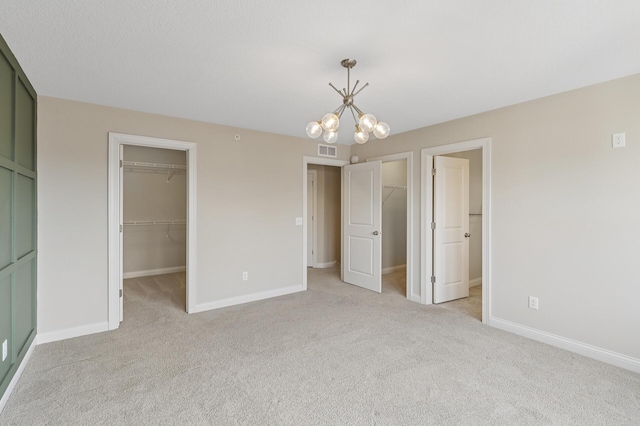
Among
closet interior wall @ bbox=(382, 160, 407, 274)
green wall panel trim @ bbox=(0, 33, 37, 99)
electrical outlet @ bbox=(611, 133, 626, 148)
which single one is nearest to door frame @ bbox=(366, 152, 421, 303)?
closet interior wall @ bbox=(382, 160, 407, 274)

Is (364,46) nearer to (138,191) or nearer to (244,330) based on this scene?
(244,330)

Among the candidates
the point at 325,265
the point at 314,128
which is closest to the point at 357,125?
the point at 314,128

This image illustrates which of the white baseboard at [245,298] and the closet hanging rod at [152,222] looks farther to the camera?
the closet hanging rod at [152,222]

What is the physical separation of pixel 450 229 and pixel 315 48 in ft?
10.3

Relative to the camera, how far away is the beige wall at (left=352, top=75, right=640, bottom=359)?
8.15ft

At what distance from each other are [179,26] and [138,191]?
4.67 metres

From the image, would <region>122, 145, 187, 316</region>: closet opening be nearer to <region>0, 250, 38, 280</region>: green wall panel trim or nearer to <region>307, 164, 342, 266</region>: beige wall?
<region>0, 250, 38, 280</region>: green wall panel trim

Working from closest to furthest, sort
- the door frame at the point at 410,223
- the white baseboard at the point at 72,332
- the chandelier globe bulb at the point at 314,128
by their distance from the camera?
1. the chandelier globe bulb at the point at 314,128
2. the white baseboard at the point at 72,332
3. the door frame at the point at 410,223

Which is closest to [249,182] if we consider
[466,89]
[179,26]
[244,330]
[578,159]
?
[244,330]

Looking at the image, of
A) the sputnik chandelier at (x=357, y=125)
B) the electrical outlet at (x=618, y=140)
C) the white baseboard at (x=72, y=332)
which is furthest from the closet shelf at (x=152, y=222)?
the electrical outlet at (x=618, y=140)

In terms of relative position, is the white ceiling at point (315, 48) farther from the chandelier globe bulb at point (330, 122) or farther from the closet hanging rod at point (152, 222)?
the closet hanging rod at point (152, 222)

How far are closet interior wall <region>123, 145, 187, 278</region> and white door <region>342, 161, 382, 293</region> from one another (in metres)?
3.23

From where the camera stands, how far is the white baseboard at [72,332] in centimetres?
289

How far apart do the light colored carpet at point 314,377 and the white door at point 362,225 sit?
1.25m
